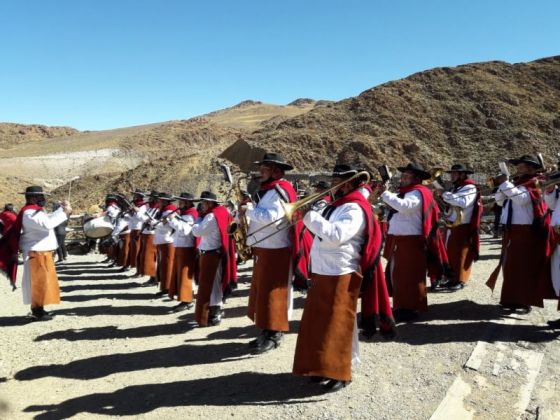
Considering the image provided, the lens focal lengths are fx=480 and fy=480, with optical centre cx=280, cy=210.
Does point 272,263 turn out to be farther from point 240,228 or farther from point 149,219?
point 149,219

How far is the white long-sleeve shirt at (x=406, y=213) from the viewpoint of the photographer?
5902 millimetres

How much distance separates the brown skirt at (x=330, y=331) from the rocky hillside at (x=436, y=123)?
2591 cm

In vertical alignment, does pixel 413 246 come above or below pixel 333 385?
above

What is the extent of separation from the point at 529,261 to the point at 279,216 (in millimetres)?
3501

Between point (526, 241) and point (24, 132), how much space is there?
105694mm

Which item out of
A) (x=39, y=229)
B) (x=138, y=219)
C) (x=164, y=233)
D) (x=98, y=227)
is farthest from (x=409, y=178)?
(x=98, y=227)

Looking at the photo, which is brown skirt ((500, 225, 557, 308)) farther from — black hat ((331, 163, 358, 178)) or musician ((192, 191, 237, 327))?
musician ((192, 191, 237, 327))

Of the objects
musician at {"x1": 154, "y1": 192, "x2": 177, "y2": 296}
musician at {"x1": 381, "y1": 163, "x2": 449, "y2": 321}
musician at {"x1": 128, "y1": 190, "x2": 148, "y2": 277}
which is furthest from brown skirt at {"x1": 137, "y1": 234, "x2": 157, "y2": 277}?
musician at {"x1": 381, "y1": 163, "x2": 449, "y2": 321}

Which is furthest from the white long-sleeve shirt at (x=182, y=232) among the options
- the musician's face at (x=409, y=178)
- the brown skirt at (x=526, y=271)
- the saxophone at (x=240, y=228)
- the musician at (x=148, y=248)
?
the brown skirt at (x=526, y=271)

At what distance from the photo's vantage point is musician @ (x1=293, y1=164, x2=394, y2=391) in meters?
4.18

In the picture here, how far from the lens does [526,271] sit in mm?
6270

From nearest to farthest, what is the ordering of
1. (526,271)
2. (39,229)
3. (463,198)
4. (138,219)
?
(526,271) → (39,229) → (463,198) → (138,219)

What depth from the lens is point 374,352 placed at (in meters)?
5.42

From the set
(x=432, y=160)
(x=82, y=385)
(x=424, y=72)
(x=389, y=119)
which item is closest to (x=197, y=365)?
(x=82, y=385)
